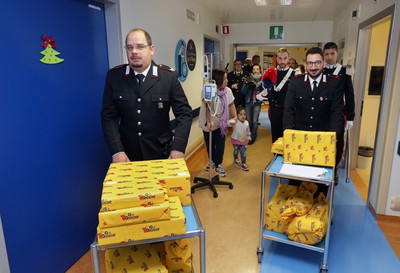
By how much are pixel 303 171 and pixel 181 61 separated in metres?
2.79

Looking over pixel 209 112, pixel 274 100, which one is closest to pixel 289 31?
pixel 274 100

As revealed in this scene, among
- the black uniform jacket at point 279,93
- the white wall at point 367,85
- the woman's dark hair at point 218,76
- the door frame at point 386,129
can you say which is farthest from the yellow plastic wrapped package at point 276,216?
the white wall at point 367,85

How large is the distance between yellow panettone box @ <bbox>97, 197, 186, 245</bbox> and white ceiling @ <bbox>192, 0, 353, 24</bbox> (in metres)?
4.47

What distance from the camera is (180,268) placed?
1.58 m

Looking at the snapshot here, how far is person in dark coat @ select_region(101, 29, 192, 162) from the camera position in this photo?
1.88 m

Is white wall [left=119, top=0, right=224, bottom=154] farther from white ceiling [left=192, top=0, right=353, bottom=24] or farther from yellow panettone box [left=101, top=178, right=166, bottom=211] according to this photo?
yellow panettone box [left=101, top=178, right=166, bottom=211]

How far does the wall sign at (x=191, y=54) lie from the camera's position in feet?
15.0

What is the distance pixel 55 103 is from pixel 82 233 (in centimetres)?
109

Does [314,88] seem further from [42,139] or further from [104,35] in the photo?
[42,139]

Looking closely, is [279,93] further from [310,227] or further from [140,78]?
[140,78]

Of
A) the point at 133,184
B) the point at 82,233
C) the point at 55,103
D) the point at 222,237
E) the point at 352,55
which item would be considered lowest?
the point at 222,237

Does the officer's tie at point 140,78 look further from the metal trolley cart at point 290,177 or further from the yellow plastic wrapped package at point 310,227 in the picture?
the yellow plastic wrapped package at point 310,227

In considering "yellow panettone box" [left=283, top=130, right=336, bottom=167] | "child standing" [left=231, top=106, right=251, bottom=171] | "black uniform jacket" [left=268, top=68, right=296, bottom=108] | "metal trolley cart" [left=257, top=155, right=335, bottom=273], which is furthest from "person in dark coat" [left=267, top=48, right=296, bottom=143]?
"yellow panettone box" [left=283, top=130, right=336, bottom=167]

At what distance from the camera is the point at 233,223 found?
112 inches
